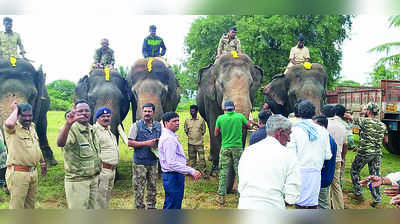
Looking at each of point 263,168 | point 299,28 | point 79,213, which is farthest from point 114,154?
point 299,28

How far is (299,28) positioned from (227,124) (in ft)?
22.5

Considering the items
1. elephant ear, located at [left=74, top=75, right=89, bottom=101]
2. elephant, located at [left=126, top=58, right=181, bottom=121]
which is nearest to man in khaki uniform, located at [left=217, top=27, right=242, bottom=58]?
elephant, located at [left=126, top=58, right=181, bottom=121]

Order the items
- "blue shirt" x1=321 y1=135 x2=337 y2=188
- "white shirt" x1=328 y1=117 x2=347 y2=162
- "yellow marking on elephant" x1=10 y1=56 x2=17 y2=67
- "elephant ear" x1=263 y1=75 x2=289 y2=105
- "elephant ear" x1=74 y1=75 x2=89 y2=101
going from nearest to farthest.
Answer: "blue shirt" x1=321 y1=135 x2=337 y2=188 < "white shirt" x1=328 y1=117 x2=347 y2=162 < "yellow marking on elephant" x1=10 y1=56 x2=17 y2=67 < "elephant ear" x1=74 y1=75 x2=89 y2=101 < "elephant ear" x1=263 y1=75 x2=289 y2=105

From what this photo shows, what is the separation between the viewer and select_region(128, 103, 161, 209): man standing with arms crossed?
4551 mm

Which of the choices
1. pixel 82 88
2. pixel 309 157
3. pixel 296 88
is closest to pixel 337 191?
pixel 309 157

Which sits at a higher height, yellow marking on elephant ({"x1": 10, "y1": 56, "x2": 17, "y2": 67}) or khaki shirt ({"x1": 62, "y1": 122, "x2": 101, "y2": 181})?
yellow marking on elephant ({"x1": 10, "y1": 56, "x2": 17, "y2": 67})

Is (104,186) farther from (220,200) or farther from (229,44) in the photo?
(229,44)

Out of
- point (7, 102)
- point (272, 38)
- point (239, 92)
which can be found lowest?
point (7, 102)

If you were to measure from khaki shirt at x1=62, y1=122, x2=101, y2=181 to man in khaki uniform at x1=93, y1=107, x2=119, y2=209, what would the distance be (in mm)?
342

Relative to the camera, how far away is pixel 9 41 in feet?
21.6

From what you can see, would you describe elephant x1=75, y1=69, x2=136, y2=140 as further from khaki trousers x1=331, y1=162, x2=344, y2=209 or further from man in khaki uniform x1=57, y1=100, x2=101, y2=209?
khaki trousers x1=331, y1=162, x2=344, y2=209

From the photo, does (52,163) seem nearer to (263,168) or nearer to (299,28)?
(263,168)

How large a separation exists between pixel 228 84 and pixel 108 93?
2.06 m

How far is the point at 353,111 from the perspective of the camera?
9438 mm
